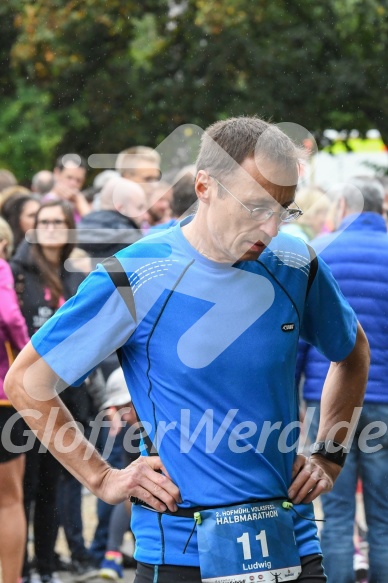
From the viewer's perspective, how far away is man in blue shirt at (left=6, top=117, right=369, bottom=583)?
298 centimetres

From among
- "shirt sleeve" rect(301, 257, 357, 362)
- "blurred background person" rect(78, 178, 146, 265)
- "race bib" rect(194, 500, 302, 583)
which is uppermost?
"shirt sleeve" rect(301, 257, 357, 362)

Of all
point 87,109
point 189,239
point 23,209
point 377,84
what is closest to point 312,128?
point 377,84

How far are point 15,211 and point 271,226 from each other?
190 inches

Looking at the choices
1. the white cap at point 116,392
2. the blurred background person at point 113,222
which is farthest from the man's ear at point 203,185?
the blurred background person at point 113,222

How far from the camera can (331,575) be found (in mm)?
5672

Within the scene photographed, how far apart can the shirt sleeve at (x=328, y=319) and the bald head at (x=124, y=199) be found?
14.0ft

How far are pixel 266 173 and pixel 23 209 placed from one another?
480cm

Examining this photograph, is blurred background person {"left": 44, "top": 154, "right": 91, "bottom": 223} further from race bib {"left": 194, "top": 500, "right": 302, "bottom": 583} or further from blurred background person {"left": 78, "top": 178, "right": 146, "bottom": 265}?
race bib {"left": 194, "top": 500, "right": 302, "bottom": 583}

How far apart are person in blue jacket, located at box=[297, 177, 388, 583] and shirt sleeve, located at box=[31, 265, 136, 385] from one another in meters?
2.74

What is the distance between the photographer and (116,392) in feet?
22.1

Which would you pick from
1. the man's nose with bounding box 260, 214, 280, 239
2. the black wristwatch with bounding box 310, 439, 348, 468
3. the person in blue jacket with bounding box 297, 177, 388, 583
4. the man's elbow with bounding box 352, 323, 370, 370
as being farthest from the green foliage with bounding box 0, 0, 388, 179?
the man's nose with bounding box 260, 214, 280, 239

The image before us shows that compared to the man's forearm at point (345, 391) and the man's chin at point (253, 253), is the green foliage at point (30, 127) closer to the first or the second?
the man's forearm at point (345, 391)

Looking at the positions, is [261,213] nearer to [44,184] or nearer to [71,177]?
[71,177]

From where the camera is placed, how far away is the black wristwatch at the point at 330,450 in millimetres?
3357
